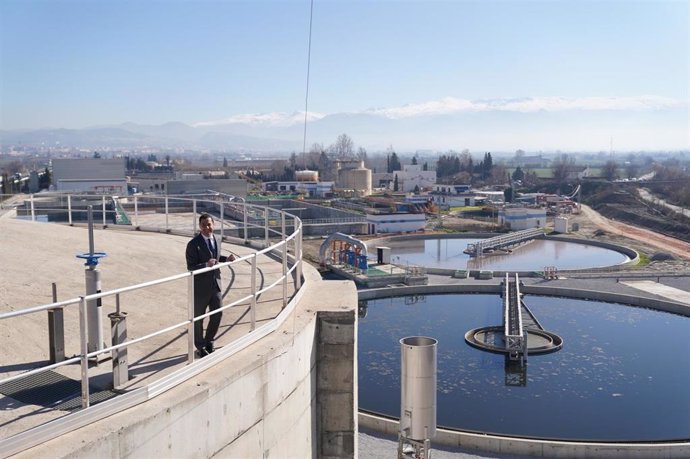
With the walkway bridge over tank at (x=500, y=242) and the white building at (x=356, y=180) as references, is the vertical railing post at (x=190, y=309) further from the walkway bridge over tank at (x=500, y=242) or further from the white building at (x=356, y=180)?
the white building at (x=356, y=180)

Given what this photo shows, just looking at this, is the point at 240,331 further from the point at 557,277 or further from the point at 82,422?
the point at 557,277

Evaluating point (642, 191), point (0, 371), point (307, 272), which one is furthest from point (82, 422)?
point (642, 191)

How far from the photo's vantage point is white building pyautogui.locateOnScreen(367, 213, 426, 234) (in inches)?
1980

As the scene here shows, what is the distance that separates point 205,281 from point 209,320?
0.30m

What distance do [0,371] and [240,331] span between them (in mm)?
1866

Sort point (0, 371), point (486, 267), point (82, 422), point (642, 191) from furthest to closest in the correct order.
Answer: point (642, 191)
point (486, 267)
point (0, 371)
point (82, 422)

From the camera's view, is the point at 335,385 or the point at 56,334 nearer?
the point at 56,334

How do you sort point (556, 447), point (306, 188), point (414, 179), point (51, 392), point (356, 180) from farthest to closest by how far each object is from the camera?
point (414, 179), point (356, 180), point (306, 188), point (556, 447), point (51, 392)

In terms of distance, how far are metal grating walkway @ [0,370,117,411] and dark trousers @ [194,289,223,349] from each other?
37.9 inches

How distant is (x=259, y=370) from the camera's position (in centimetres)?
466

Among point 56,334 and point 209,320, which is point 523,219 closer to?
point 209,320

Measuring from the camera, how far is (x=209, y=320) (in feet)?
16.5

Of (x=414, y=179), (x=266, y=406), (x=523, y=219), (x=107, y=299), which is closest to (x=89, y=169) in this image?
(x=523, y=219)

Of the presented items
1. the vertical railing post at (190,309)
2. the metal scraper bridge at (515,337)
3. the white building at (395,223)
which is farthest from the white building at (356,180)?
the vertical railing post at (190,309)
